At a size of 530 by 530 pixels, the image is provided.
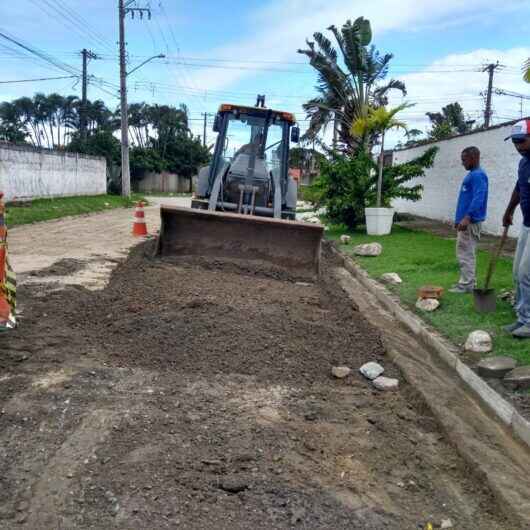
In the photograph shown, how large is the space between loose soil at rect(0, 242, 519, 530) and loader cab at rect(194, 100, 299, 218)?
460 cm

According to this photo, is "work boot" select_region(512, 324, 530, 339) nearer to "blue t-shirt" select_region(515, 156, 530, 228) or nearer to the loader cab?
"blue t-shirt" select_region(515, 156, 530, 228)

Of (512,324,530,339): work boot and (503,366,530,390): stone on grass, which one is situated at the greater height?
(512,324,530,339): work boot

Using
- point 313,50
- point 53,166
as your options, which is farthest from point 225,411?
point 53,166

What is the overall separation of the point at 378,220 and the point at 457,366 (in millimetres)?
9869

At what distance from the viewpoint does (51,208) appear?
2172cm

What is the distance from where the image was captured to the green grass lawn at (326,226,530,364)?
614 cm

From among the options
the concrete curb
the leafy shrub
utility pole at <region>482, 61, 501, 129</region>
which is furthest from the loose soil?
utility pole at <region>482, 61, 501, 129</region>

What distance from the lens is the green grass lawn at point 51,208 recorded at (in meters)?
17.8

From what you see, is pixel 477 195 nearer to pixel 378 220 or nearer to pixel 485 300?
pixel 485 300

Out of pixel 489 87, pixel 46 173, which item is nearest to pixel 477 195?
pixel 46 173

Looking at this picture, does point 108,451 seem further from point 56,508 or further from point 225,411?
point 225,411

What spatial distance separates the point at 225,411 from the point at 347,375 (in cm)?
139

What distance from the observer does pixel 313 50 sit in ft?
61.5

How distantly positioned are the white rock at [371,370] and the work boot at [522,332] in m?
1.57
